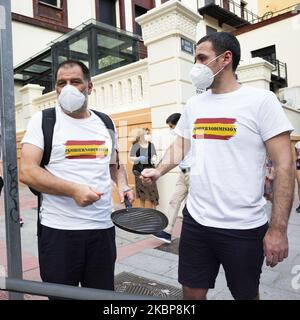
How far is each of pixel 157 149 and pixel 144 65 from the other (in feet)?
5.38

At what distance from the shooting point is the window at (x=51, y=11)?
14.9 m

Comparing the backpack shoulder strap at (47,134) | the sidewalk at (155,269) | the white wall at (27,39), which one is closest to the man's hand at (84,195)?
the backpack shoulder strap at (47,134)

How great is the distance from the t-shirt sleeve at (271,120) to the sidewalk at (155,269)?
6.05ft

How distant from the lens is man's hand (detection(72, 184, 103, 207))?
175cm

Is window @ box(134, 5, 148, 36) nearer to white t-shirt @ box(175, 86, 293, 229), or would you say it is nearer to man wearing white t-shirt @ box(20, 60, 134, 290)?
man wearing white t-shirt @ box(20, 60, 134, 290)

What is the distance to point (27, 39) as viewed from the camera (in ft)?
48.1

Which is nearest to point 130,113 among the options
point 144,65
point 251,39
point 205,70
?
point 144,65

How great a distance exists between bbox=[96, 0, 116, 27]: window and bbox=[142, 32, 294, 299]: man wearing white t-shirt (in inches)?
625

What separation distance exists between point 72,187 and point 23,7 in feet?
48.5

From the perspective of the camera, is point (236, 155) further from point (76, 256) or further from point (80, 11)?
point (80, 11)

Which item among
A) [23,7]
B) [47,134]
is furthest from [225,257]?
[23,7]

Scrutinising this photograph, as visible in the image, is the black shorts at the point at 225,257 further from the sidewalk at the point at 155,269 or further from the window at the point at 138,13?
the window at the point at 138,13

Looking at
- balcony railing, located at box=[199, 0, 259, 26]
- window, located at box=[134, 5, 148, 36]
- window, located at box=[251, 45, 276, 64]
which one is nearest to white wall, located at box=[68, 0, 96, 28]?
window, located at box=[134, 5, 148, 36]
